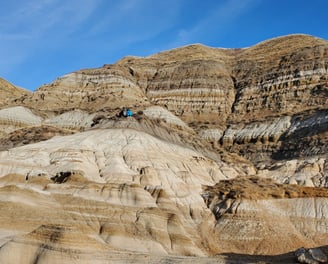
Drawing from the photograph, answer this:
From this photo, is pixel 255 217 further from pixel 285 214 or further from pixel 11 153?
pixel 11 153

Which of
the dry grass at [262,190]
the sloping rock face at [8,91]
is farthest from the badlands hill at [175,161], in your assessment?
the sloping rock face at [8,91]

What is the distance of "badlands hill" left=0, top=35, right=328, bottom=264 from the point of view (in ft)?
144

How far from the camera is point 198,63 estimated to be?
427 feet

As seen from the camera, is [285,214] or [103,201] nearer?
[103,201]

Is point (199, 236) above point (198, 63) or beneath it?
beneath

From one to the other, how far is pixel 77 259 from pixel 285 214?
121 feet

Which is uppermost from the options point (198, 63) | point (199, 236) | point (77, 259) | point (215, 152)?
point (198, 63)

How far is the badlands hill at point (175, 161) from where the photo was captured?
1726 inches

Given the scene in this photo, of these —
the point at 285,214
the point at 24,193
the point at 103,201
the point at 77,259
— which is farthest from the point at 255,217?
the point at 77,259

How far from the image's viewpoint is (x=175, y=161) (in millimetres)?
75375

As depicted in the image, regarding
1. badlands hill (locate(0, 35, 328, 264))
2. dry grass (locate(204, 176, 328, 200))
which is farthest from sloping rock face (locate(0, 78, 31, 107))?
dry grass (locate(204, 176, 328, 200))

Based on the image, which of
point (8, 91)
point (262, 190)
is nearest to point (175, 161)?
point (262, 190)

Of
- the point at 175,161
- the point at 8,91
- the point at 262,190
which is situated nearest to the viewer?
the point at 262,190

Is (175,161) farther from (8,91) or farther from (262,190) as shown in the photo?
(8,91)
